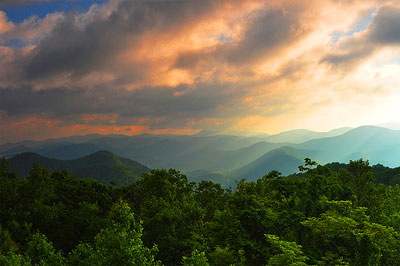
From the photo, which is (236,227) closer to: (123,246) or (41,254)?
(123,246)

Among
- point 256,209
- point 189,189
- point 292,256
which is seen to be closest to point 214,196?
→ point 189,189

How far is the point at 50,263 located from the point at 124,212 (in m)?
12.7

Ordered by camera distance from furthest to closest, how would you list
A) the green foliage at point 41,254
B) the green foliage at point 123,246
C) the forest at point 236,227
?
the green foliage at point 41,254 → the forest at point 236,227 → the green foliage at point 123,246

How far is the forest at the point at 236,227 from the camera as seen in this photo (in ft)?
83.4

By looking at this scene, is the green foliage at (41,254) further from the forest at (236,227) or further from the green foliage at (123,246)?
the green foliage at (123,246)

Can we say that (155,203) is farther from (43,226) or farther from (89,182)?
(89,182)

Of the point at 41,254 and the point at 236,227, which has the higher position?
the point at 236,227

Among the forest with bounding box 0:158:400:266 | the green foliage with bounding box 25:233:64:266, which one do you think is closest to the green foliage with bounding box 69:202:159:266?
the forest with bounding box 0:158:400:266

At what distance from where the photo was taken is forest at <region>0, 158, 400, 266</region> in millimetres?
25406

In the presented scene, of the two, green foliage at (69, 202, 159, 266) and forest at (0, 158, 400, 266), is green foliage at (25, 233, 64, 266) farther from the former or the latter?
green foliage at (69, 202, 159, 266)

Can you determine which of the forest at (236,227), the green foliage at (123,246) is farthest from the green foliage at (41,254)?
the green foliage at (123,246)

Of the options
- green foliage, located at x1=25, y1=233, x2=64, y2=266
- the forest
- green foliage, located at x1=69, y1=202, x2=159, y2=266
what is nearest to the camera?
green foliage, located at x1=69, y1=202, x2=159, y2=266

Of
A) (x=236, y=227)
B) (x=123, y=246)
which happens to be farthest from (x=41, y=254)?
(x=236, y=227)

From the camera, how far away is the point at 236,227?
35344 millimetres
